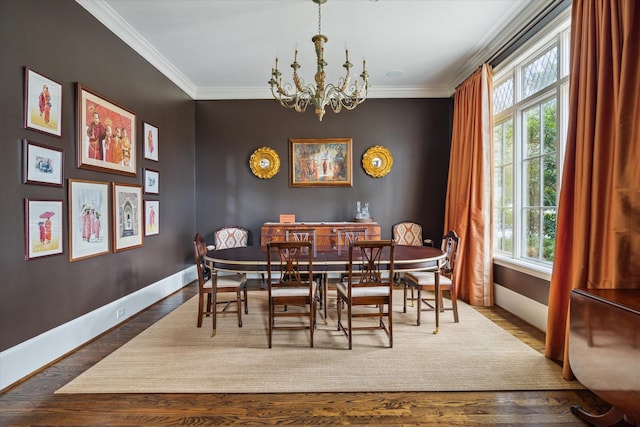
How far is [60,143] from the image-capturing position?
2746 mm

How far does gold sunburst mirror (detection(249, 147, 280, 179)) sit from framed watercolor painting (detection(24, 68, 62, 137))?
3066 mm

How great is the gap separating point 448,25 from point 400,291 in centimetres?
347

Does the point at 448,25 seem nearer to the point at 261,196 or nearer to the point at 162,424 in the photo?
the point at 261,196

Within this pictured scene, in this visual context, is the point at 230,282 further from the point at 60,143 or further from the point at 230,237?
the point at 230,237

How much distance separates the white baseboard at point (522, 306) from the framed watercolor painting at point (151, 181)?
462 cm

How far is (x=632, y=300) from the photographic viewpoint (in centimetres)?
162

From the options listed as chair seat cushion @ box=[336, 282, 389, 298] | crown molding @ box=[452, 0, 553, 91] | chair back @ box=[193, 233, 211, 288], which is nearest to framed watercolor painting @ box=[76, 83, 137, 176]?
chair back @ box=[193, 233, 211, 288]

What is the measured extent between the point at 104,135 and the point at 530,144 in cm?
466

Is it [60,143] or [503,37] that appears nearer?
[60,143]

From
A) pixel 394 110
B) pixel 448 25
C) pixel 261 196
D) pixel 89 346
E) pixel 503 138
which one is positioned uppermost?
pixel 448 25

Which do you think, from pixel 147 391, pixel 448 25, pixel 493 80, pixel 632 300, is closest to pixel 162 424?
pixel 147 391

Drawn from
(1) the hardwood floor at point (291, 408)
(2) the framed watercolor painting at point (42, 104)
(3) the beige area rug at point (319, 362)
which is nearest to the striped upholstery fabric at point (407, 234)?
(3) the beige area rug at point (319, 362)

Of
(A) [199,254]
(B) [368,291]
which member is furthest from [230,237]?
(B) [368,291]

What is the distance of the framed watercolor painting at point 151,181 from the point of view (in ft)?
13.4
